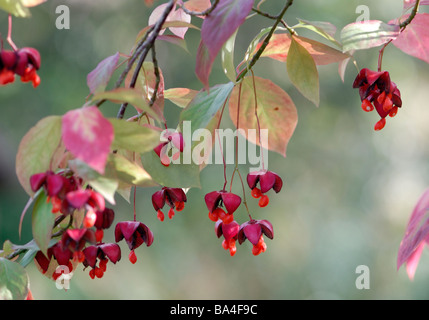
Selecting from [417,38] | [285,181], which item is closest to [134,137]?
[417,38]

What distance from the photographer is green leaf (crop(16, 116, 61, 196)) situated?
0.35m

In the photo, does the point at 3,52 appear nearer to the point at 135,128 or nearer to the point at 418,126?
the point at 135,128

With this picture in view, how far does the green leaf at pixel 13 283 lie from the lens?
413mm

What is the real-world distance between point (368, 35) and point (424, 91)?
2.96m

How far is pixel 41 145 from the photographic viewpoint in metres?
0.35

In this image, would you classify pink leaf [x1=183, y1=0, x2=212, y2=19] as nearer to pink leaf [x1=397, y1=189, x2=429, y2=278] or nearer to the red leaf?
the red leaf

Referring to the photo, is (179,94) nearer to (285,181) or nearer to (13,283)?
(13,283)

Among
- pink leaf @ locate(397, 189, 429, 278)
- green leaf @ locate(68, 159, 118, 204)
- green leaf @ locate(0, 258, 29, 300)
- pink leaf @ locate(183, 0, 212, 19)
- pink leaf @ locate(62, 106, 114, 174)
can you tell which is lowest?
green leaf @ locate(0, 258, 29, 300)

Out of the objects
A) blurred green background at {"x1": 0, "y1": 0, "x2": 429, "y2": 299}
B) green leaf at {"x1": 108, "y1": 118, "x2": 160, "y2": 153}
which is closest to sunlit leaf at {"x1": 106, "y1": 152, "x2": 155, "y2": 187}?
green leaf at {"x1": 108, "y1": 118, "x2": 160, "y2": 153}

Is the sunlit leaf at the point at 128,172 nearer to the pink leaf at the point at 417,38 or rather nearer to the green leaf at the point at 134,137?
the green leaf at the point at 134,137

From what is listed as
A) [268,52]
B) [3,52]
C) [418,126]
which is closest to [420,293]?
[418,126]

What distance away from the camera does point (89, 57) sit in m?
2.45

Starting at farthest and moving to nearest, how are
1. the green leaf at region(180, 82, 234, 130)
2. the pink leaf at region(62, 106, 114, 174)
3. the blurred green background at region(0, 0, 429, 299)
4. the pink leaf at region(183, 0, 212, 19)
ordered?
the blurred green background at region(0, 0, 429, 299) → the pink leaf at region(183, 0, 212, 19) → the green leaf at region(180, 82, 234, 130) → the pink leaf at region(62, 106, 114, 174)

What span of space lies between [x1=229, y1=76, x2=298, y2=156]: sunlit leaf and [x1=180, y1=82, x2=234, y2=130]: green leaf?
5 centimetres
